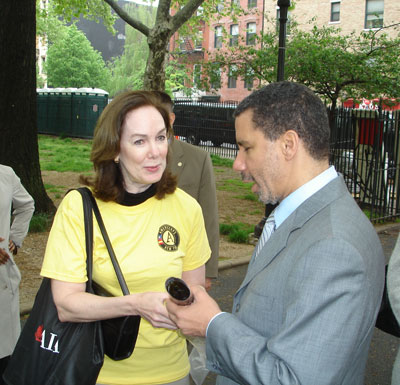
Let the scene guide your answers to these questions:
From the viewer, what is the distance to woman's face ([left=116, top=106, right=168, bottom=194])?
94.1 inches

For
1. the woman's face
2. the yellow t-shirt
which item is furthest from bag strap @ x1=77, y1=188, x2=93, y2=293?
the woman's face

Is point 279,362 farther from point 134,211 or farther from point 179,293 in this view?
point 134,211

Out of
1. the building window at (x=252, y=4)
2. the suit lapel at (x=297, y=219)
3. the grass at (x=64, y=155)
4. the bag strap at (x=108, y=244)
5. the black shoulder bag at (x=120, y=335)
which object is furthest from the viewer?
the building window at (x=252, y=4)

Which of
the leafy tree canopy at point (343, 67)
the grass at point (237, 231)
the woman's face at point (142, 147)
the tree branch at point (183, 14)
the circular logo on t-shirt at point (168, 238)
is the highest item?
the tree branch at point (183, 14)

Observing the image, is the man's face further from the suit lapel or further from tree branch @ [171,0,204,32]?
tree branch @ [171,0,204,32]

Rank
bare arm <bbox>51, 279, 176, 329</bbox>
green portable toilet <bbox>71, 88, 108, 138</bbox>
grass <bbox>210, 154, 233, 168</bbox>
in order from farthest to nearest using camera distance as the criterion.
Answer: green portable toilet <bbox>71, 88, 108, 138</bbox> < grass <bbox>210, 154, 233, 168</bbox> < bare arm <bbox>51, 279, 176, 329</bbox>

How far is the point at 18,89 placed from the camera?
8344 mm

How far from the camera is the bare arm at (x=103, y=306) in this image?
195 centimetres

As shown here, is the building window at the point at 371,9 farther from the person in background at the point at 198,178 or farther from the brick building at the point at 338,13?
the person in background at the point at 198,178

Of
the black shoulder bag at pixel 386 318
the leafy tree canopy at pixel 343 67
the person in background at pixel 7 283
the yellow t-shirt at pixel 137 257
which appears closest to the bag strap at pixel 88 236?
the yellow t-shirt at pixel 137 257

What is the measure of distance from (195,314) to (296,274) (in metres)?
0.41

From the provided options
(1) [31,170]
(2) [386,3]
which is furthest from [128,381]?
(2) [386,3]

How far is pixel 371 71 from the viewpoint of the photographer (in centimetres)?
1266

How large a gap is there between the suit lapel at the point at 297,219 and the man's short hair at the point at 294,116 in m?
0.14
